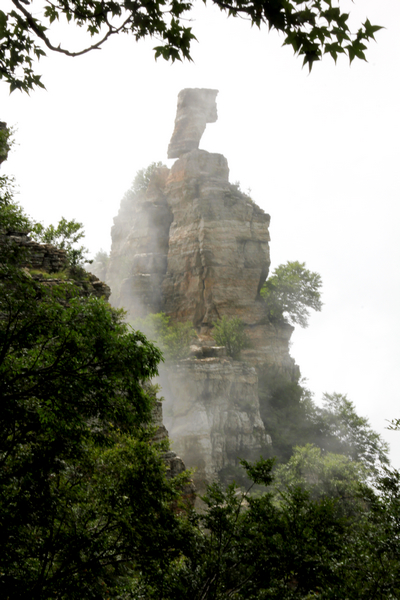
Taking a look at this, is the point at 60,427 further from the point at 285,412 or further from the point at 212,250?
the point at 212,250

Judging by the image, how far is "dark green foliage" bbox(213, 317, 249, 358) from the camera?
35031 millimetres

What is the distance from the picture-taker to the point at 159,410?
1489 cm

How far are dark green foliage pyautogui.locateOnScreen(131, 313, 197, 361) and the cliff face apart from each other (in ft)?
4.10

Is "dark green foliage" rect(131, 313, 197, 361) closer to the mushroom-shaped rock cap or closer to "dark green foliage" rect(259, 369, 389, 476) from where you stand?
"dark green foliage" rect(259, 369, 389, 476)

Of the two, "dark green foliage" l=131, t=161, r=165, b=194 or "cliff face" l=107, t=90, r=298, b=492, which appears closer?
"cliff face" l=107, t=90, r=298, b=492

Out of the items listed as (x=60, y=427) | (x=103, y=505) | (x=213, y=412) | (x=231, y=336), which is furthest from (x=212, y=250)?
(x=60, y=427)

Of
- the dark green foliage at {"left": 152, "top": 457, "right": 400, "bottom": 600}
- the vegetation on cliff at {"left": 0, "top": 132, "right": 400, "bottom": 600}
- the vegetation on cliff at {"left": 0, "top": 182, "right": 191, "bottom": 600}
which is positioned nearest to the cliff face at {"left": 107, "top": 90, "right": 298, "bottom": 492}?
the dark green foliage at {"left": 152, "top": 457, "right": 400, "bottom": 600}

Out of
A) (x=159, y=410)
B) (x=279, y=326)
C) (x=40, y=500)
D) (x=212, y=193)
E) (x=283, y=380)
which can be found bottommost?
(x=40, y=500)

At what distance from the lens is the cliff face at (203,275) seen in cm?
3017

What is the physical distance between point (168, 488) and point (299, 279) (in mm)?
42916

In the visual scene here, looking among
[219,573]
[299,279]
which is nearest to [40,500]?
[219,573]

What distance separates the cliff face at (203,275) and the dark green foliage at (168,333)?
4.10 ft

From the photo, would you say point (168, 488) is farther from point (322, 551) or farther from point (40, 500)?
point (322, 551)

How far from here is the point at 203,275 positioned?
38719 mm
